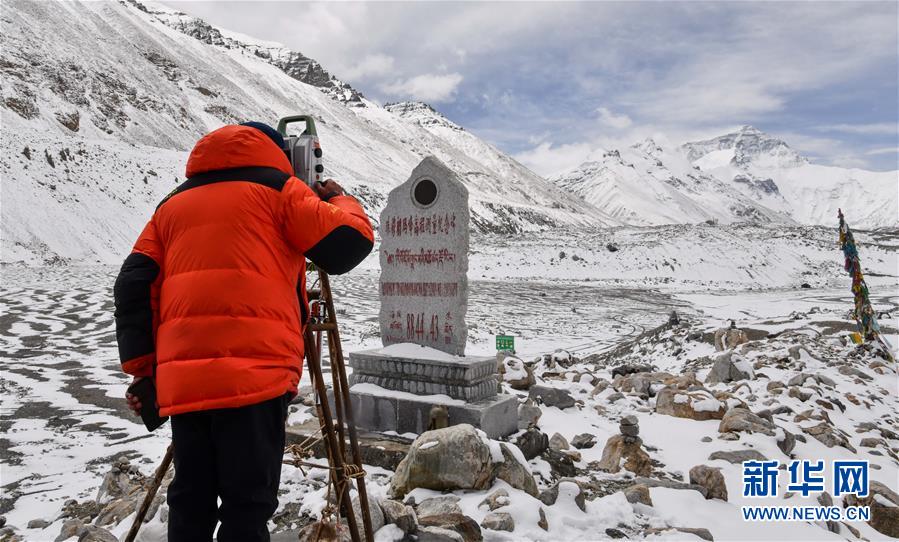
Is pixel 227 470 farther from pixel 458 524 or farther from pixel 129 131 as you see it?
pixel 129 131

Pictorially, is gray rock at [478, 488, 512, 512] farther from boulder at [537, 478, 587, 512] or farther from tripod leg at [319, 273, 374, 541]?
tripod leg at [319, 273, 374, 541]

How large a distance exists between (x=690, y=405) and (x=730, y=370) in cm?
256

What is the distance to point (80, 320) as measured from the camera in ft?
42.0

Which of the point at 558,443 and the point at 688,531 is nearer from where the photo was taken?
the point at 688,531

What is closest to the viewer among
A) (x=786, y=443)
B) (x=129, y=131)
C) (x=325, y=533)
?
(x=325, y=533)

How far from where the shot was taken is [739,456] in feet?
17.7

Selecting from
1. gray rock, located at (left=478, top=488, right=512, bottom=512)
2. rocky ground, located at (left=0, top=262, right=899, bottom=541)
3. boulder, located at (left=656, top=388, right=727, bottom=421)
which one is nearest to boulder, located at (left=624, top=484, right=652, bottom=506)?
rocky ground, located at (left=0, top=262, right=899, bottom=541)

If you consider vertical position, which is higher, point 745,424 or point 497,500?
point 497,500

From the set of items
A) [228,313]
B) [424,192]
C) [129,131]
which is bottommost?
[228,313]

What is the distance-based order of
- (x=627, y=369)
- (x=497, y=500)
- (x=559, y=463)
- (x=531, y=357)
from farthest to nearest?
(x=531, y=357) → (x=627, y=369) → (x=559, y=463) → (x=497, y=500)

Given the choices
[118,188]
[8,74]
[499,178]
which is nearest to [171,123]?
[8,74]

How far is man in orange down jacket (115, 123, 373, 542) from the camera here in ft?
6.70

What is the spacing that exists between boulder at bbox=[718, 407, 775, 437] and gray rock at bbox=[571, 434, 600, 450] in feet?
4.54

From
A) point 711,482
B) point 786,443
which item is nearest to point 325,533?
point 711,482
